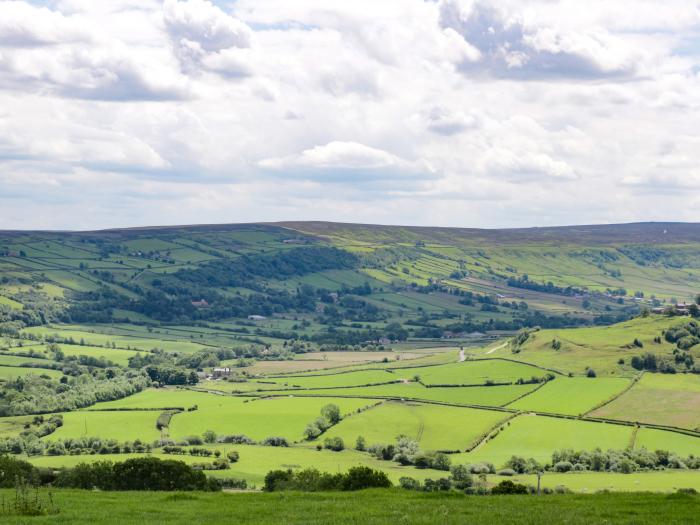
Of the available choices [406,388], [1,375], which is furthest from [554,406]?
[1,375]

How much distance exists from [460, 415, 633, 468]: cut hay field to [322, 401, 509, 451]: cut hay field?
3.36 metres

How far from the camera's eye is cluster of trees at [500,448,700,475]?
93.1 meters


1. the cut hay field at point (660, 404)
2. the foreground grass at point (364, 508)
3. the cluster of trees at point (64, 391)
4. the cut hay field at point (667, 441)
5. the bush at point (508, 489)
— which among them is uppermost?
the foreground grass at point (364, 508)

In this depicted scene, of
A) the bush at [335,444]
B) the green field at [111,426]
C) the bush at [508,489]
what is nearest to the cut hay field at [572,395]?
the bush at [335,444]

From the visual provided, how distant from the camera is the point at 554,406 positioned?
442 ft

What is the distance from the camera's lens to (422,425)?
12356cm

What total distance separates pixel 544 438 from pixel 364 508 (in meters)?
77.2

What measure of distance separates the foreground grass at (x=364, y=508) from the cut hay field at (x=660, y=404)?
82.0 meters

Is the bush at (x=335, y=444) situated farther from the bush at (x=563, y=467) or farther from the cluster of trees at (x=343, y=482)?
the cluster of trees at (x=343, y=482)

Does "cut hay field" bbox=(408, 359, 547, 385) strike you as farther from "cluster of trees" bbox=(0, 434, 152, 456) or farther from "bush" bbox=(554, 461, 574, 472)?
"cluster of trees" bbox=(0, 434, 152, 456)

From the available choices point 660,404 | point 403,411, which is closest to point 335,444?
point 403,411

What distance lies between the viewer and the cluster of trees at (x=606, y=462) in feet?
305

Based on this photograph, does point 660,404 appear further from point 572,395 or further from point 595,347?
point 595,347

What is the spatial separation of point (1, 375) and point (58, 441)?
66525 millimetres
